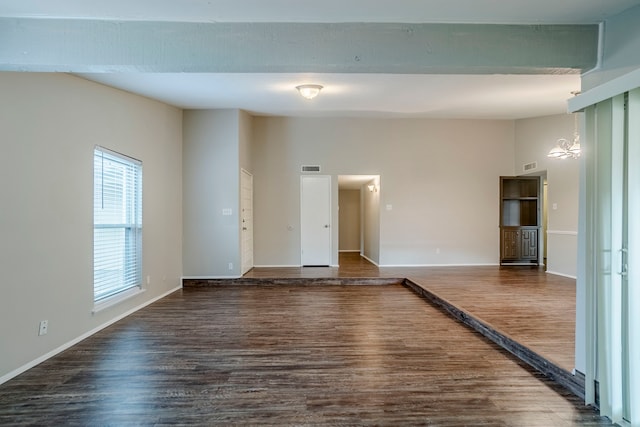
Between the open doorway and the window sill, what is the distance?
462cm

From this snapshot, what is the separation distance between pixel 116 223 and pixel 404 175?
5.63m

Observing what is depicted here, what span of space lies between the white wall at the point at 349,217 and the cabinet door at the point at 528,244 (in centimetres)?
467

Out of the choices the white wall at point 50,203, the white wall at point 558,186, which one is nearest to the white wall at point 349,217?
the white wall at point 558,186

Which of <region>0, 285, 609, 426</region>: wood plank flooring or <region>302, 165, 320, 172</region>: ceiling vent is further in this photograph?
Answer: <region>302, 165, 320, 172</region>: ceiling vent

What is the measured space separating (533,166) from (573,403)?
617 cm

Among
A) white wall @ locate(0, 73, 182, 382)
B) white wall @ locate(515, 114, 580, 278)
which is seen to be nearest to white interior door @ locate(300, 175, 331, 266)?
white wall @ locate(0, 73, 182, 382)

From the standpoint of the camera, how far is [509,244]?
7.99 meters

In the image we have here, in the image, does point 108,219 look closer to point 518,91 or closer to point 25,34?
point 25,34

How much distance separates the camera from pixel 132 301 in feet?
15.4

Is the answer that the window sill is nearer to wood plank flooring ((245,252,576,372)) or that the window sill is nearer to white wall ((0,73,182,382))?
white wall ((0,73,182,382))

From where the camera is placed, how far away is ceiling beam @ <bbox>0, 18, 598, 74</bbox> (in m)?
2.42

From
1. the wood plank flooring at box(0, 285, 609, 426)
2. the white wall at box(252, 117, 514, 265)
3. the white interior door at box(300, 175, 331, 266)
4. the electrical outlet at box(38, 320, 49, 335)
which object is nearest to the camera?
the wood plank flooring at box(0, 285, 609, 426)

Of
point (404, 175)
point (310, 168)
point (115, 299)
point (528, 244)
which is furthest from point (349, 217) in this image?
point (115, 299)

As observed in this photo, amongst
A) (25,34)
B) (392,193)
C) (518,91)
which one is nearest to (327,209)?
(392,193)
